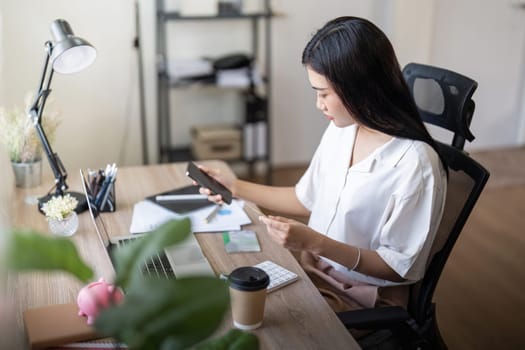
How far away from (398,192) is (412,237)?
11 cm

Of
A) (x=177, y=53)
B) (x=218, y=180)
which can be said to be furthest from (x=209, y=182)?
(x=177, y=53)

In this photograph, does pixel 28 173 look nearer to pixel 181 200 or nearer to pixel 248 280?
pixel 181 200

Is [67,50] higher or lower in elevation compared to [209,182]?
higher

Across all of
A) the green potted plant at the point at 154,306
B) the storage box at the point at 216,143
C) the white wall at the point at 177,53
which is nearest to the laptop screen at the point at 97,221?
the green potted plant at the point at 154,306

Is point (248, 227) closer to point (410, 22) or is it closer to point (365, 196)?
point (365, 196)

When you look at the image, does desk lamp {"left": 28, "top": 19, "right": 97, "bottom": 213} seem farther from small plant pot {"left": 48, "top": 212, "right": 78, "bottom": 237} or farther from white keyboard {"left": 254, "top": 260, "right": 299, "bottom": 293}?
white keyboard {"left": 254, "top": 260, "right": 299, "bottom": 293}

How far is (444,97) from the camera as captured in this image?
5.31 feet

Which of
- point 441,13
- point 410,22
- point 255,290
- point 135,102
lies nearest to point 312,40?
point 255,290

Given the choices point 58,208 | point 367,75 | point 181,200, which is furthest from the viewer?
point 181,200

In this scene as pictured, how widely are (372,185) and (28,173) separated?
1045mm

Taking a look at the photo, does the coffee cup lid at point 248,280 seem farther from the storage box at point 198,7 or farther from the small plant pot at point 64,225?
the storage box at point 198,7

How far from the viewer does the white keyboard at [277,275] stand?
1384mm

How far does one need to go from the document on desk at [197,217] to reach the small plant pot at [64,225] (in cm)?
15

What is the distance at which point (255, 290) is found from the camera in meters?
1.18
